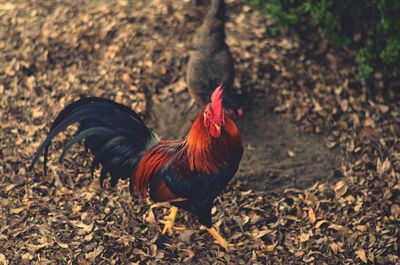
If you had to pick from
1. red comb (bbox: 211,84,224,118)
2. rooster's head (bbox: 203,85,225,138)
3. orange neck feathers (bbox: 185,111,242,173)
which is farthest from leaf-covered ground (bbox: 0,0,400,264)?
red comb (bbox: 211,84,224,118)

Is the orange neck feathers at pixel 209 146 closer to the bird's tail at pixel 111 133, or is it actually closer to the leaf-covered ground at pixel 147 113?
the bird's tail at pixel 111 133

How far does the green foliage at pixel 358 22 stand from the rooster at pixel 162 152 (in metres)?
2.82

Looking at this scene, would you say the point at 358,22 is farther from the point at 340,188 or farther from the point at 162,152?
the point at 162,152

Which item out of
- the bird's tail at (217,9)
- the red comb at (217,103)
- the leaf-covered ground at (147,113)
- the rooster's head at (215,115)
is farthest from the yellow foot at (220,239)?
the bird's tail at (217,9)

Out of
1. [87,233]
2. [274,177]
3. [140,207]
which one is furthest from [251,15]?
[87,233]

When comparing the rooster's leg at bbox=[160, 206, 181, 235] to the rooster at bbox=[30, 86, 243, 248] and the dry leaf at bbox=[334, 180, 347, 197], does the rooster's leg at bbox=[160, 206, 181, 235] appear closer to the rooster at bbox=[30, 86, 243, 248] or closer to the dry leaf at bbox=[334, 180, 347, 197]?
the rooster at bbox=[30, 86, 243, 248]

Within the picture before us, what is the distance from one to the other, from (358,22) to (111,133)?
369 cm

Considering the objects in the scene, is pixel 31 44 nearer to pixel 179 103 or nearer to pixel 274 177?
pixel 179 103

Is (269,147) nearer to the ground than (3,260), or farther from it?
nearer to the ground

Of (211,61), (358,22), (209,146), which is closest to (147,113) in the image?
(211,61)

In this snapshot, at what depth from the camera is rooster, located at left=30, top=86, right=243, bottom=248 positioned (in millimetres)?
5668

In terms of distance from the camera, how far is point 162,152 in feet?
19.6

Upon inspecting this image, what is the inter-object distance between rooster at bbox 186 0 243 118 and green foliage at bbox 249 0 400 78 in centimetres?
121

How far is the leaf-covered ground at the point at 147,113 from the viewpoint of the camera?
6.37 m
